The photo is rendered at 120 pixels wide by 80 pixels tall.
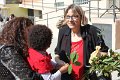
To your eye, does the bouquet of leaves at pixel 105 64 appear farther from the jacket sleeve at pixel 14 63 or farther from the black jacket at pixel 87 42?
the jacket sleeve at pixel 14 63

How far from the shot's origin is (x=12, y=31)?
3084mm

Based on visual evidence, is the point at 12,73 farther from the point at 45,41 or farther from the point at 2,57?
the point at 45,41

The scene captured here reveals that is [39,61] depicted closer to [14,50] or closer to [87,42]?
[14,50]

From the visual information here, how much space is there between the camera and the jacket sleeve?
296cm

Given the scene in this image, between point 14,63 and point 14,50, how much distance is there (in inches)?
4.7

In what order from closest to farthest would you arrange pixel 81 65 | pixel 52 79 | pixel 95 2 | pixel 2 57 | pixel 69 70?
pixel 2 57 → pixel 52 79 → pixel 69 70 → pixel 81 65 → pixel 95 2

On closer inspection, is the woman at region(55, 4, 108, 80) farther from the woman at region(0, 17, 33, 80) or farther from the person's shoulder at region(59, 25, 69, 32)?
the woman at region(0, 17, 33, 80)

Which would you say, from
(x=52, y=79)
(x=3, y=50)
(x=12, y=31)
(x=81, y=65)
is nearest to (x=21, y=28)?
(x=12, y=31)

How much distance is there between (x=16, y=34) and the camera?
10.1 feet

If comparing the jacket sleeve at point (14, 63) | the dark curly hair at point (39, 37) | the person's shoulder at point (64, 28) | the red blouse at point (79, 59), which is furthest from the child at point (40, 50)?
the person's shoulder at point (64, 28)

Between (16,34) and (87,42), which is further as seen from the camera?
(87,42)

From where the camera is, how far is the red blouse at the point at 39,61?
3.12 metres

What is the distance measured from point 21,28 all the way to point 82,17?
3.37ft

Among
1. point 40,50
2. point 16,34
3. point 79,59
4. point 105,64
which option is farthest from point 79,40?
point 16,34
